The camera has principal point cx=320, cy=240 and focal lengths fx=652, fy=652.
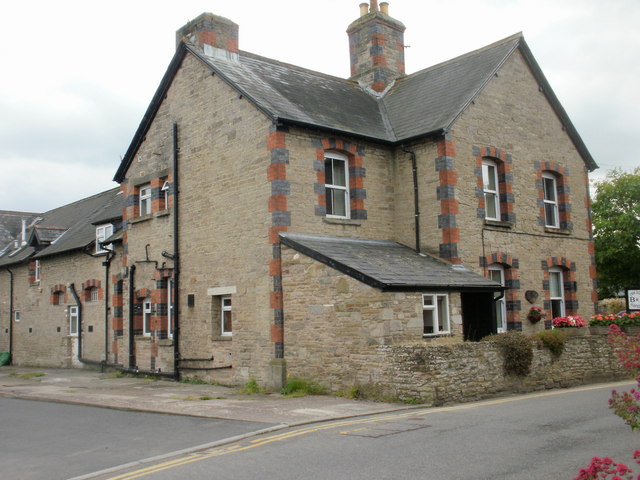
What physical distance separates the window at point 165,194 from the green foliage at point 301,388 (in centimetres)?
853

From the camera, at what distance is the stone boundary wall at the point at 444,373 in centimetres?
1332

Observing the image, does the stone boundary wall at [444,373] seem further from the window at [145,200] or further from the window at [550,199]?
the window at [145,200]

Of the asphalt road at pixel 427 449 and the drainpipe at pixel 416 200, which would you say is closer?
the asphalt road at pixel 427 449

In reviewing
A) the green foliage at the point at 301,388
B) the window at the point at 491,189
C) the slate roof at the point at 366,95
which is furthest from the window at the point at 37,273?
the window at the point at 491,189

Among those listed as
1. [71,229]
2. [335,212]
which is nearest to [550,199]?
[335,212]

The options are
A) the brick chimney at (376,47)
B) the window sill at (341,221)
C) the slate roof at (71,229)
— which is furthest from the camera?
the slate roof at (71,229)

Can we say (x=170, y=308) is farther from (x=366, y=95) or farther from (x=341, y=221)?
Answer: (x=366, y=95)

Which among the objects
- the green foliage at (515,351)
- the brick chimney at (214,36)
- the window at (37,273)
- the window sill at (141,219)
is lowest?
the green foliage at (515,351)

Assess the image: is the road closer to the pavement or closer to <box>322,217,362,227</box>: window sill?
the pavement

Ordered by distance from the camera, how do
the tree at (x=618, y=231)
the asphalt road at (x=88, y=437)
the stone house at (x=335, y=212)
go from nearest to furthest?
1. the asphalt road at (x=88, y=437)
2. the stone house at (x=335, y=212)
3. the tree at (x=618, y=231)

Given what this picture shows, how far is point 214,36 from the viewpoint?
2105 cm

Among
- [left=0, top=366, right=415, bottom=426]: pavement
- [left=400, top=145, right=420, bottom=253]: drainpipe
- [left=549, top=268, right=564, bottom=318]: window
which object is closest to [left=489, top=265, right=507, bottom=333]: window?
[left=400, top=145, right=420, bottom=253]: drainpipe

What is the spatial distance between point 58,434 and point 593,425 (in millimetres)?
9192

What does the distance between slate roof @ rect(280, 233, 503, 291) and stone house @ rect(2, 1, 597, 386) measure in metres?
0.07
